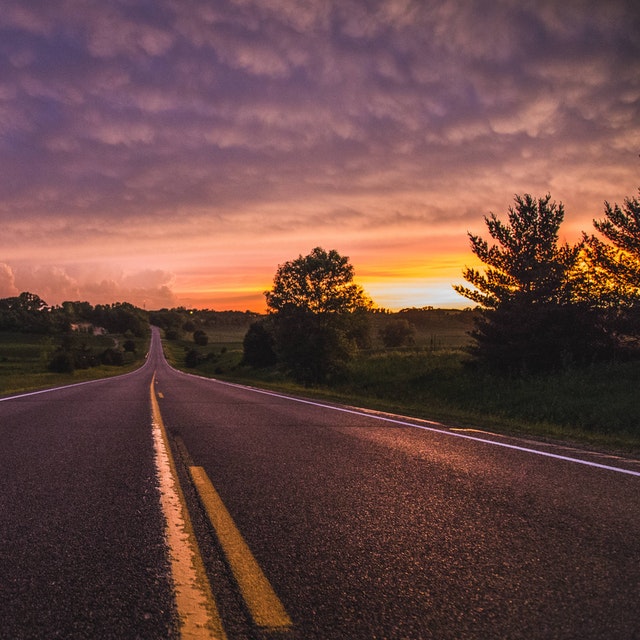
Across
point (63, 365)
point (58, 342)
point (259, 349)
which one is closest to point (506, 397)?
point (259, 349)

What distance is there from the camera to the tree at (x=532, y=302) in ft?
75.4

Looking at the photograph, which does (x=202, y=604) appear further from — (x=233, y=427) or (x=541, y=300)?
(x=541, y=300)

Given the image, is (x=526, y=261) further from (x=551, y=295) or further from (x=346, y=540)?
(x=346, y=540)

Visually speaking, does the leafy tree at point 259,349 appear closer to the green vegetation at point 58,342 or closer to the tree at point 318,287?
the green vegetation at point 58,342

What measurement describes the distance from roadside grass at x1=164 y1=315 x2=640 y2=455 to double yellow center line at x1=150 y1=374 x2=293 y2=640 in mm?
6995

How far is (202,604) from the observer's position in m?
2.35

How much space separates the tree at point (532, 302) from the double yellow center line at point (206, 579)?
21.9 metres

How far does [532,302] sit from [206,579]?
79.1ft

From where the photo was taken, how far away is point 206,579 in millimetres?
2637

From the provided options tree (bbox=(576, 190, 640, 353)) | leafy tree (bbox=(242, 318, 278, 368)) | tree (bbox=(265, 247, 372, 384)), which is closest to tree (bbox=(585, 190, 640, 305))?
tree (bbox=(576, 190, 640, 353))

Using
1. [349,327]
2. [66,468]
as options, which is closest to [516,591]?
[66,468]

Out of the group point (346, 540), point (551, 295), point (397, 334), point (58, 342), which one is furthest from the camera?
point (58, 342)

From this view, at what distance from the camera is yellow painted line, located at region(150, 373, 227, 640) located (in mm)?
2135

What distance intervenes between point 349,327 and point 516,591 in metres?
33.6
